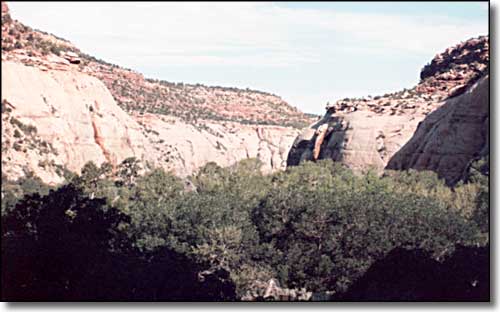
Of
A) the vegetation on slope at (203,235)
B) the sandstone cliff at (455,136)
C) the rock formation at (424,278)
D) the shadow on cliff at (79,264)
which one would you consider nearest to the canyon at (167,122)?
the sandstone cliff at (455,136)

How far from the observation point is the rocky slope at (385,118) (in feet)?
148

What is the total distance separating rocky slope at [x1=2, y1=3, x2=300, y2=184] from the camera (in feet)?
72.8

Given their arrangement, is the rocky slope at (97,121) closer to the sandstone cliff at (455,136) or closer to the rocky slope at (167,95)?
the rocky slope at (167,95)

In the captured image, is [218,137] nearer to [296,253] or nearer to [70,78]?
[70,78]

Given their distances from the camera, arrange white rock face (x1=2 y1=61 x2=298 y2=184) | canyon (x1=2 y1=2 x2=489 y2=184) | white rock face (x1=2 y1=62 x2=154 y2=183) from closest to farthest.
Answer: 1. white rock face (x1=2 y1=61 x2=298 y2=184)
2. white rock face (x1=2 y1=62 x2=154 y2=183)
3. canyon (x1=2 y1=2 x2=489 y2=184)

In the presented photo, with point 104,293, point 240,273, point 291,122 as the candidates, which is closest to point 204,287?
point 104,293

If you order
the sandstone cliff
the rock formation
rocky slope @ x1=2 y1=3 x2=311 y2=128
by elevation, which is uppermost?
rocky slope @ x1=2 y1=3 x2=311 y2=128

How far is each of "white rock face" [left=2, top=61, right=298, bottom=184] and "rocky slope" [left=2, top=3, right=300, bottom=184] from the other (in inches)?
2.1

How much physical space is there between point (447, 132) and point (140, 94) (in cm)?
3396

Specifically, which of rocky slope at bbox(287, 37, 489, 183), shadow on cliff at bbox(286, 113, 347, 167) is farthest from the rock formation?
shadow on cliff at bbox(286, 113, 347, 167)

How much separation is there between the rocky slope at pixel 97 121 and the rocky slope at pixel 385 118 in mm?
9976

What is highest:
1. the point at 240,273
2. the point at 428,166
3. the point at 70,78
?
the point at 70,78

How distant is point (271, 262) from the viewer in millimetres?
21859

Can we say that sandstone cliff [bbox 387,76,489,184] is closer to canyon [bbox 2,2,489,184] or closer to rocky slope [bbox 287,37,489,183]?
canyon [bbox 2,2,489,184]
